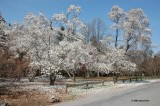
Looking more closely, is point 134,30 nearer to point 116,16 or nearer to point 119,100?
Result: point 116,16

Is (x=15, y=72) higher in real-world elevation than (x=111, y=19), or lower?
lower

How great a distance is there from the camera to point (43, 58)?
117 ft

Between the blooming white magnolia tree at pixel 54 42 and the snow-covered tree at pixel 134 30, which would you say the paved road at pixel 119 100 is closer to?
the blooming white magnolia tree at pixel 54 42

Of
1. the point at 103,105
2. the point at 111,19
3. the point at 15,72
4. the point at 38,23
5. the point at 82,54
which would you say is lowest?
the point at 103,105

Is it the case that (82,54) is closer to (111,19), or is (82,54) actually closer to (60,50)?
(60,50)

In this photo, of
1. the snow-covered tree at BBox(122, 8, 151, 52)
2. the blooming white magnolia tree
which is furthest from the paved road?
the snow-covered tree at BBox(122, 8, 151, 52)

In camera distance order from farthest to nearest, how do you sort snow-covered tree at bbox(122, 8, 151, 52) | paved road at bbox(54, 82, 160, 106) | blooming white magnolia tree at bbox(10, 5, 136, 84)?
snow-covered tree at bbox(122, 8, 151, 52) < blooming white magnolia tree at bbox(10, 5, 136, 84) < paved road at bbox(54, 82, 160, 106)

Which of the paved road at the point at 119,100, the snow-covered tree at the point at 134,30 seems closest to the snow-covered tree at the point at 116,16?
the snow-covered tree at the point at 134,30

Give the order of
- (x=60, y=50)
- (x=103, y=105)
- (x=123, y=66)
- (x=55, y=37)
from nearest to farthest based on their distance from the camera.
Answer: (x=103, y=105) → (x=60, y=50) → (x=55, y=37) → (x=123, y=66)

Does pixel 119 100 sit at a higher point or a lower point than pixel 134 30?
lower

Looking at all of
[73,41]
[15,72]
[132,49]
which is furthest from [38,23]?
[132,49]

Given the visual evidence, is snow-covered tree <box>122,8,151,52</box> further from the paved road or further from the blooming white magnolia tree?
the paved road

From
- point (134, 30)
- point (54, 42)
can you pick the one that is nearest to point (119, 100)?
point (54, 42)

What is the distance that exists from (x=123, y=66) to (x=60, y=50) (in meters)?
17.6
